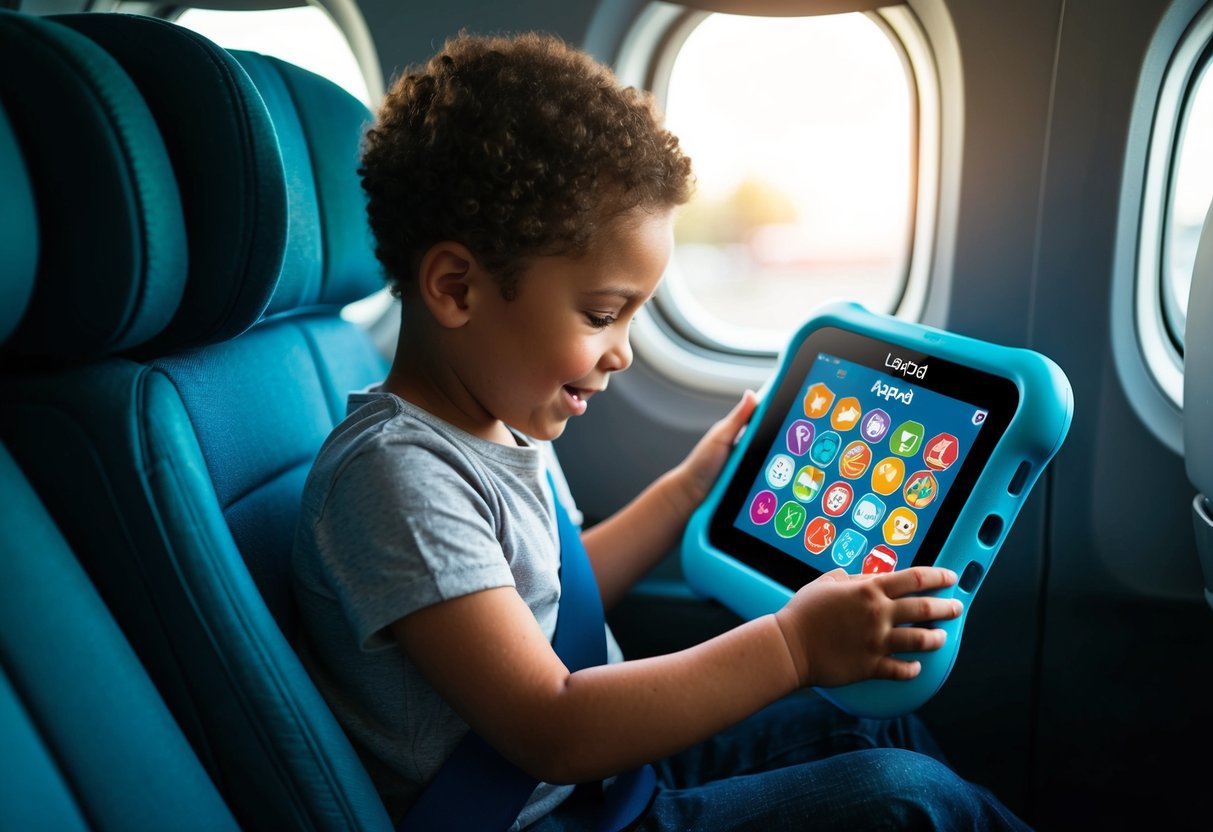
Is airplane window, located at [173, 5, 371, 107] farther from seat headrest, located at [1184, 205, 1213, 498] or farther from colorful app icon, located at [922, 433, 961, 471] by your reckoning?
seat headrest, located at [1184, 205, 1213, 498]

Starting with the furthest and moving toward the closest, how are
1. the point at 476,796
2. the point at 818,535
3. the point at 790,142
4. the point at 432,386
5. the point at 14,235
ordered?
the point at 790,142
the point at 818,535
the point at 432,386
the point at 476,796
the point at 14,235

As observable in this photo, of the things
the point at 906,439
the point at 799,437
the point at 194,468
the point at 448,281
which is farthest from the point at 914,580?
the point at 194,468

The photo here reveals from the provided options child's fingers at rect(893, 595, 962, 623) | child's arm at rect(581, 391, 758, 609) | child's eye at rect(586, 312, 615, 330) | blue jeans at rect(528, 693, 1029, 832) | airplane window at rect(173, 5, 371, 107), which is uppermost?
airplane window at rect(173, 5, 371, 107)

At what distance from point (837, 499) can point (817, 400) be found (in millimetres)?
148

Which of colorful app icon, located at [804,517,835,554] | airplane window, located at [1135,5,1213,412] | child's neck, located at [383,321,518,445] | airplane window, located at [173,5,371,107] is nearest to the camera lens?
child's neck, located at [383,321,518,445]

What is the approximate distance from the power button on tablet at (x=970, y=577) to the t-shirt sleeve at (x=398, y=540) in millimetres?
476

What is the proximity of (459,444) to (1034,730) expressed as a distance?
1093mm

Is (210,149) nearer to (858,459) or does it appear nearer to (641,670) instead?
(641,670)

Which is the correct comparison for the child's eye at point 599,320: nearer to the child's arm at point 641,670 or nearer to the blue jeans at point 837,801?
the child's arm at point 641,670

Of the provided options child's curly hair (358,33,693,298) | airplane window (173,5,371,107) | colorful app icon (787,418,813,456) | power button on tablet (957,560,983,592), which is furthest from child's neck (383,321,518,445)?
airplane window (173,5,371,107)

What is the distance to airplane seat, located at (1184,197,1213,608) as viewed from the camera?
1.04 m

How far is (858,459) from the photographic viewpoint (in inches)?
46.0

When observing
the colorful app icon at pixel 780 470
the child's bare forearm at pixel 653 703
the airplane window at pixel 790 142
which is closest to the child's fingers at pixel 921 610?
the child's bare forearm at pixel 653 703

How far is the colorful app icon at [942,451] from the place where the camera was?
3.49ft
